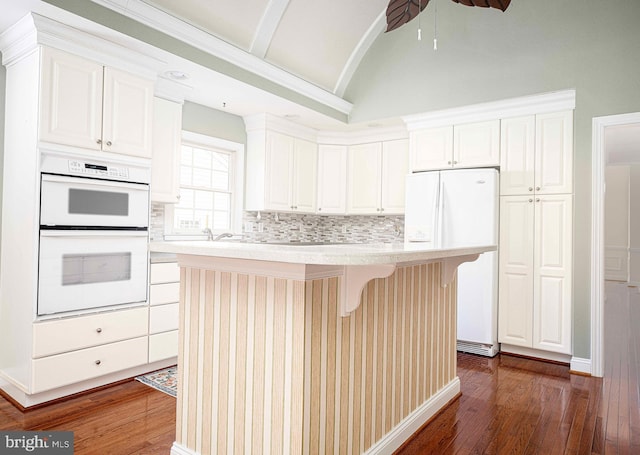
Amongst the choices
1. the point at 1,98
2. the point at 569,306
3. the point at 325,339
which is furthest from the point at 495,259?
the point at 1,98

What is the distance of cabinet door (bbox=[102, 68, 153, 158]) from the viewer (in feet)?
9.62

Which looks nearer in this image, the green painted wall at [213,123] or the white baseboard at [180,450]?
the white baseboard at [180,450]

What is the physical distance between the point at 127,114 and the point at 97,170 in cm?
48

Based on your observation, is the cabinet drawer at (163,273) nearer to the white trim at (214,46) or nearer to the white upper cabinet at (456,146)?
the white trim at (214,46)

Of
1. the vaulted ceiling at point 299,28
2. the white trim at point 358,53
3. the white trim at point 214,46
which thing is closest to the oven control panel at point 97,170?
the white trim at point 214,46

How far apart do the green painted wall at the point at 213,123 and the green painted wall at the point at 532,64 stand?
1557 mm

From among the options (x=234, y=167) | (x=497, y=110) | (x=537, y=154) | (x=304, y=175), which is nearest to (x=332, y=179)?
(x=304, y=175)

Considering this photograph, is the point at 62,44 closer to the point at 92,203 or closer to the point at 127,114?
the point at 127,114

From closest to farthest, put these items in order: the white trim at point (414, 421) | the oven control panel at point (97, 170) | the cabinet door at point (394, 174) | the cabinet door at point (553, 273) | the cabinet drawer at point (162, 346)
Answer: the white trim at point (414, 421)
the oven control panel at point (97, 170)
the cabinet drawer at point (162, 346)
the cabinet door at point (553, 273)
the cabinet door at point (394, 174)

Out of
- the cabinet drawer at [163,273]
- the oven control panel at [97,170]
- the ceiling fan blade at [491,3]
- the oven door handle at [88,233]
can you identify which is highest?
the ceiling fan blade at [491,3]

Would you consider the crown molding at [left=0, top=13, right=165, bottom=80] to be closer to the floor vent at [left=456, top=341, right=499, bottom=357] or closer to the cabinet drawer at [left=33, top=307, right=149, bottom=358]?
Result: the cabinet drawer at [left=33, top=307, right=149, bottom=358]

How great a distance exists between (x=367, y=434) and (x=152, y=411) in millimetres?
1435

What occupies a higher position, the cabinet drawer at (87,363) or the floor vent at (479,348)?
the cabinet drawer at (87,363)

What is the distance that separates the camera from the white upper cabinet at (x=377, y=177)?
16.3ft
